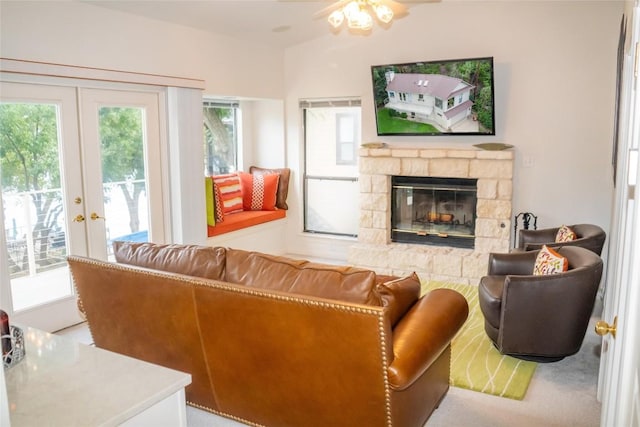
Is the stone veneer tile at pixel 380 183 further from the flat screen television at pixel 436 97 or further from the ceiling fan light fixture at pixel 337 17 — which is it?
the ceiling fan light fixture at pixel 337 17

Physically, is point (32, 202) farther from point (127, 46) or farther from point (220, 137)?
point (220, 137)

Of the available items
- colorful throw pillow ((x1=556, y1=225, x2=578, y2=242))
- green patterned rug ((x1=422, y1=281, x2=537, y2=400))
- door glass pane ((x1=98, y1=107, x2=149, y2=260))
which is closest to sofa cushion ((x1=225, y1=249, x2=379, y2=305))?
green patterned rug ((x1=422, y1=281, x2=537, y2=400))

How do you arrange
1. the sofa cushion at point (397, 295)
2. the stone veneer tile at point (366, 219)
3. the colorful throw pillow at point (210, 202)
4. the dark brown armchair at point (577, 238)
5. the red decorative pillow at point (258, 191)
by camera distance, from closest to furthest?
the sofa cushion at point (397, 295), the dark brown armchair at point (577, 238), the colorful throw pillow at point (210, 202), the stone veneer tile at point (366, 219), the red decorative pillow at point (258, 191)

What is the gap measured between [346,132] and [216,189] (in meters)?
1.71

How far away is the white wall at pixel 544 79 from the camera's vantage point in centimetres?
478

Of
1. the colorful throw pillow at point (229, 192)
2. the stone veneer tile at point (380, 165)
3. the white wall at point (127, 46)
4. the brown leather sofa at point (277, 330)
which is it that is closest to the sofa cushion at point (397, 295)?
the brown leather sofa at point (277, 330)

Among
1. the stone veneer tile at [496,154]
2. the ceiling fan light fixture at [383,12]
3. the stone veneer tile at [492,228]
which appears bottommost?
the stone veneer tile at [492,228]

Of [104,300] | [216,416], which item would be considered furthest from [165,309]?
[216,416]

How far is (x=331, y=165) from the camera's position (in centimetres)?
639

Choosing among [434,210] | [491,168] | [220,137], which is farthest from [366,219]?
[220,137]

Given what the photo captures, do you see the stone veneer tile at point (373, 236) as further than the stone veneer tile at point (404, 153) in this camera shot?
Yes

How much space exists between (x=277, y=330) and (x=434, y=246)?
3.82 m

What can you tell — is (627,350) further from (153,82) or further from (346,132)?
(346,132)

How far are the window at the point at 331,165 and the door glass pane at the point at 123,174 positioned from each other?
2.29 meters
